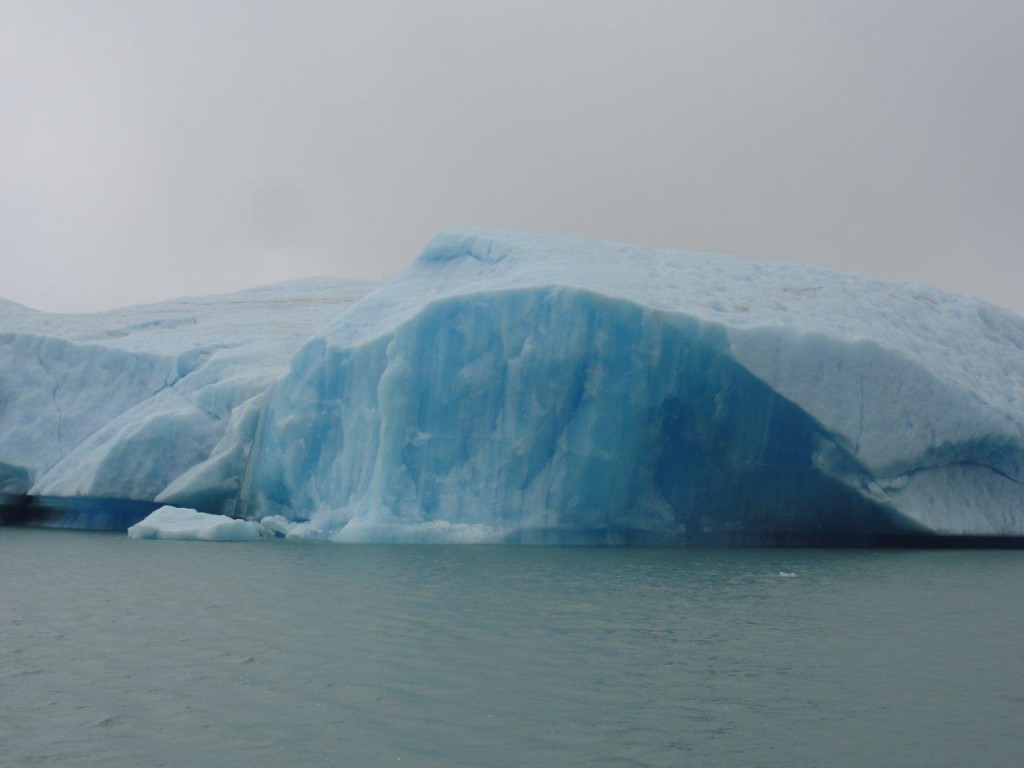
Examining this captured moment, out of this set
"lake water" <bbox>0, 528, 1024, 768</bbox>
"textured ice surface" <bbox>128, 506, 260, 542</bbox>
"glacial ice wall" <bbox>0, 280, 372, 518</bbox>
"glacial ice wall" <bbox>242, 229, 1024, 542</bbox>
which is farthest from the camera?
"glacial ice wall" <bbox>0, 280, 372, 518</bbox>

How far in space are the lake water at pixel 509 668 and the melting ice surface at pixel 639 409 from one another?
2552 millimetres

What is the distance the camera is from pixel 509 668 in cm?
532

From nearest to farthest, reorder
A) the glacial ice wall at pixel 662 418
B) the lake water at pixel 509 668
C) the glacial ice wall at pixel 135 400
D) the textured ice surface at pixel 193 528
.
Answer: the lake water at pixel 509 668 < the glacial ice wall at pixel 662 418 < the textured ice surface at pixel 193 528 < the glacial ice wall at pixel 135 400

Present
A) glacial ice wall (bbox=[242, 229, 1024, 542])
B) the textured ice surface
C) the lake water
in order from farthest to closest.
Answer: the textured ice surface < glacial ice wall (bbox=[242, 229, 1024, 542]) < the lake water

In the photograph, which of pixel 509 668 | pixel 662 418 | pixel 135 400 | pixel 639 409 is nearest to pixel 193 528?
pixel 135 400

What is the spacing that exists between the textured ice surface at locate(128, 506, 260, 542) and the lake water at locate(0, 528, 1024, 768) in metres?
3.46

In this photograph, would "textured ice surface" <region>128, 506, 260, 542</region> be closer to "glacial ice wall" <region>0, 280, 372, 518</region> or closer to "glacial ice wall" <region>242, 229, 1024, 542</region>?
"glacial ice wall" <region>242, 229, 1024, 542</region>

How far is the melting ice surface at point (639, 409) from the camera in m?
11.6

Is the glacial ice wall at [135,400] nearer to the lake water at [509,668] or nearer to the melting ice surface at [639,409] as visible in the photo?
the melting ice surface at [639,409]

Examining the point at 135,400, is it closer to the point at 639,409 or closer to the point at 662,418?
the point at 639,409

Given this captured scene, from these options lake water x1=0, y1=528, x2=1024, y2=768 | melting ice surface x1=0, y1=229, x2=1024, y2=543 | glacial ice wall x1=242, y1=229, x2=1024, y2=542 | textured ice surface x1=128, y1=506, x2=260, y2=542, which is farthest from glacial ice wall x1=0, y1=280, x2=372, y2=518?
lake water x1=0, y1=528, x2=1024, y2=768

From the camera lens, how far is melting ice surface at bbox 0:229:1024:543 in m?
11.6

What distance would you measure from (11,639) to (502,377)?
703 centimetres

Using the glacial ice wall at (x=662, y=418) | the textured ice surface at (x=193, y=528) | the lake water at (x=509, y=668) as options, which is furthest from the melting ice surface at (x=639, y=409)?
the lake water at (x=509, y=668)
